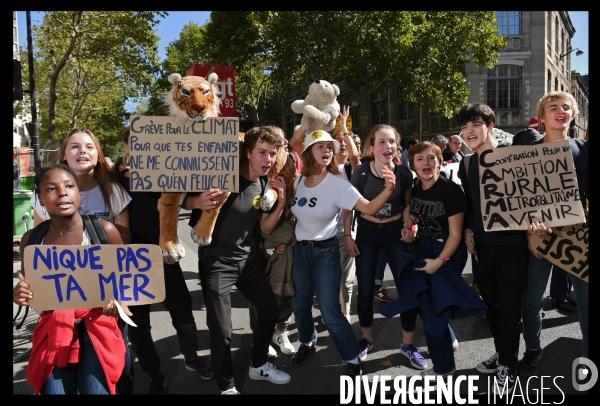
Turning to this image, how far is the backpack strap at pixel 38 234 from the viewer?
8.93 feet

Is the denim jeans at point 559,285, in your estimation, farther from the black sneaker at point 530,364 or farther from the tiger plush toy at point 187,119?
the tiger plush toy at point 187,119

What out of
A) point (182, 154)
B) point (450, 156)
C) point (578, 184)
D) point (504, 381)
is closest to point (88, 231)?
point (182, 154)

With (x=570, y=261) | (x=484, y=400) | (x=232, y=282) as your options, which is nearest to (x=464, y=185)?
(x=570, y=261)

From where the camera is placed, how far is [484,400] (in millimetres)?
3309

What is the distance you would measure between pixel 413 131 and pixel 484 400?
26.7m

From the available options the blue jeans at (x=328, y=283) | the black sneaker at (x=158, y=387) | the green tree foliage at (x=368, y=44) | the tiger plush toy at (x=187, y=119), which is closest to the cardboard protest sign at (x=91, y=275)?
the tiger plush toy at (x=187, y=119)

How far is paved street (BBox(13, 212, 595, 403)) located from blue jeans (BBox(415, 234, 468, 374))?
0.24 m

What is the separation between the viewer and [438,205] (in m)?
3.52

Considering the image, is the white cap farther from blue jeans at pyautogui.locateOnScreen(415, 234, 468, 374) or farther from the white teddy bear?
the white teddy bear

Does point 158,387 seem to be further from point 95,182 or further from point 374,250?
point 374,250

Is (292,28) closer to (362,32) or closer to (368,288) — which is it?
(362,32)

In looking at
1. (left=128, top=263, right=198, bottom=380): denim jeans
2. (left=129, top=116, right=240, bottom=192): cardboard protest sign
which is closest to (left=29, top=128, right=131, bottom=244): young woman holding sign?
(left=129, top=116, right=240, bottom=192): cardboard protest sign

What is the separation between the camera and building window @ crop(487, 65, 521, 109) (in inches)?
1018

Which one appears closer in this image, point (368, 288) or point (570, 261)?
point (570, 261)
